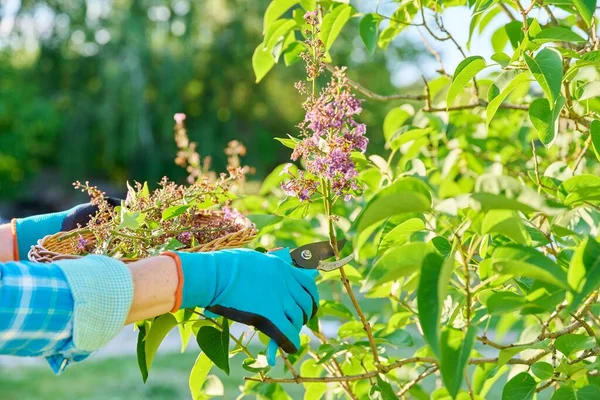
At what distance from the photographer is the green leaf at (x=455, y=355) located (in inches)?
28.3

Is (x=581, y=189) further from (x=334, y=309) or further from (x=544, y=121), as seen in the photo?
(x=334, y=309)

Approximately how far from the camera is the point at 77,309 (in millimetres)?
852

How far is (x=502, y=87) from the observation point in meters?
0.97

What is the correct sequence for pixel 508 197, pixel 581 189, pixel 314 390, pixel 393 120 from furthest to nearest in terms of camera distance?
pixel 393 120 → pixel 314 390 → pixel 581 189 → pixel 508 197

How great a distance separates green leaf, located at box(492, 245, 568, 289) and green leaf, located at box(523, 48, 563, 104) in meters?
0.23

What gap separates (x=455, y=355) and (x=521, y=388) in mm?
303

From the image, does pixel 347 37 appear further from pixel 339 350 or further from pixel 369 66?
pixel 339 350

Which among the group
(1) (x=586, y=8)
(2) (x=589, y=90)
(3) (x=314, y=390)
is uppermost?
(1) (x=586, y=8)

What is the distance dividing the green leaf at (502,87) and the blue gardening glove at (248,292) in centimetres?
34

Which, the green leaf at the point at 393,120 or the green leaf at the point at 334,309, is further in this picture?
the green leaf at the point at 393,120

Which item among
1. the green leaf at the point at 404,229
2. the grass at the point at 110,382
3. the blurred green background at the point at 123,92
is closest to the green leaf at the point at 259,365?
the green leaf at the point at 404,229

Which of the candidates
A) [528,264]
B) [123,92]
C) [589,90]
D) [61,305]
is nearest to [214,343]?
[61,305]

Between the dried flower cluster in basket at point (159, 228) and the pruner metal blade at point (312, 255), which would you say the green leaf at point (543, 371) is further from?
the dried flower cluster in basket at point (159, 228)

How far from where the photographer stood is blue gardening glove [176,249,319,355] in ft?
3.08
